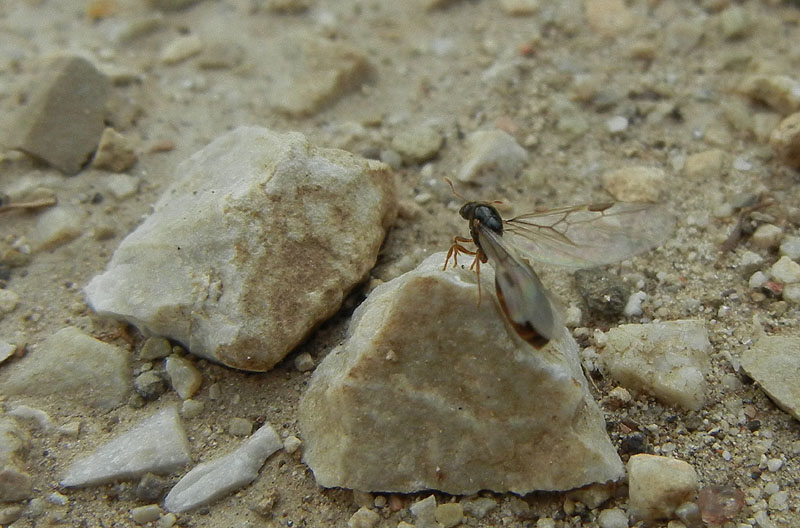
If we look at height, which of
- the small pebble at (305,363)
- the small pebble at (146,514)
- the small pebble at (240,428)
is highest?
the small pebble at (305,363)

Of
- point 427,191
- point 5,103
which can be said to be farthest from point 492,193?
point 5,103

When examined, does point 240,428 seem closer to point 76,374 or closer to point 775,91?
point 76,374

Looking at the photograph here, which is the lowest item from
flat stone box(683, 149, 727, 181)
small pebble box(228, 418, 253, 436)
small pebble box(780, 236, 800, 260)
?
small pebble box(228, 418, 253, 436)

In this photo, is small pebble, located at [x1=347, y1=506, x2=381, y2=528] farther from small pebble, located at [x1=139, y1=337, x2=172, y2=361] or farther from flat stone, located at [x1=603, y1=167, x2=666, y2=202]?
flat stone, located at [x1=603, y1=167, x2=666, y2=202]

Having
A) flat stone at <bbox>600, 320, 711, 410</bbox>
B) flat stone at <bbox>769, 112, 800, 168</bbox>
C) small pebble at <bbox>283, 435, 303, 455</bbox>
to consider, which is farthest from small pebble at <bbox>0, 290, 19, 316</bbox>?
flat stone at <bbox>769, 112, 800, 168</bbox>

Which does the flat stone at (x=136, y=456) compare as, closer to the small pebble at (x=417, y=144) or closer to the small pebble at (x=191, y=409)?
the small pebble at (x=191, y=409)

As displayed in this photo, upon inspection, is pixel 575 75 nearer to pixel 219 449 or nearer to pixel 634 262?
pixel 634 262

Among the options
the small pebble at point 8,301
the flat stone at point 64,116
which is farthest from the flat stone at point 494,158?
the small pebble at point 8,301
